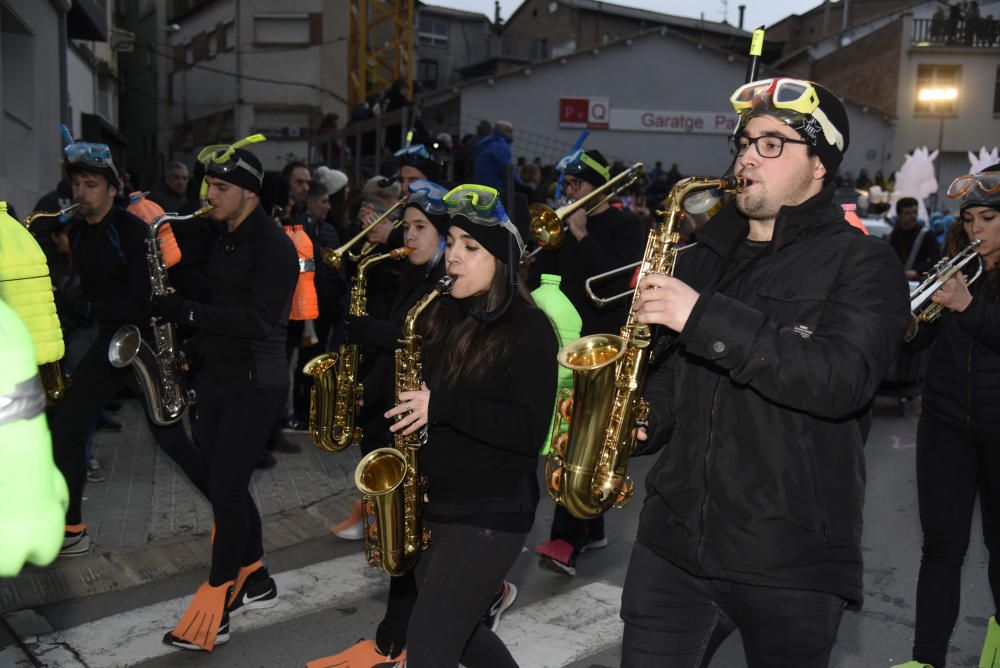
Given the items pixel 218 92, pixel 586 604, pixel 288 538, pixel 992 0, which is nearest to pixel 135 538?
pixel 288 538

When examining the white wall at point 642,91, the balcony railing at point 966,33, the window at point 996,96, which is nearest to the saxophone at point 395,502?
the white wall at point 642,91

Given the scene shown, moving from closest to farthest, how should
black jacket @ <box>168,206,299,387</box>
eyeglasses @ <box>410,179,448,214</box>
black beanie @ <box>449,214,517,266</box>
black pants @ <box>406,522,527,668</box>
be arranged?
black pants @ <box>406,522,527,668</box> → black beanie @ <box>449,214,517,266</box> → eyeglasses @ <box>410,179,448,214</box> → black jacket @ <box>168,206,299,387</box>

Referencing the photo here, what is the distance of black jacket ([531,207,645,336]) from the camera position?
5.65m

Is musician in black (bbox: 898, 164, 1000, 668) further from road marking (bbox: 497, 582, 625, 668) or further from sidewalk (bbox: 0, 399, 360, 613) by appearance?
sidewalk (bbox: 0, 399, 360, 613)

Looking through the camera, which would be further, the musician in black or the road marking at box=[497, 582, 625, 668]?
the road marking at box=[497, 582, 625, 668]

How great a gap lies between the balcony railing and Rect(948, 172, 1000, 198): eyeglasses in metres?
36.9

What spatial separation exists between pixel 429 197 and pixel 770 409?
220cm

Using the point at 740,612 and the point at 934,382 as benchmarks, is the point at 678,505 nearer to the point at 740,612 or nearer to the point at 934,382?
the point at 740,612

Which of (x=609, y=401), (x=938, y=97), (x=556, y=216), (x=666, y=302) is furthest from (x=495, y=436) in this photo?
(x=938, y=97)

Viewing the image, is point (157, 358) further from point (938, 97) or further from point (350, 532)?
point (938, 97)

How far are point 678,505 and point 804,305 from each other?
61 centimetres

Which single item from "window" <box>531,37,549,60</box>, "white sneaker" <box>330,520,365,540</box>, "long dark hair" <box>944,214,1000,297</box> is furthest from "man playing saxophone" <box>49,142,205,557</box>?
"window" <box>531,37,549,60</box>

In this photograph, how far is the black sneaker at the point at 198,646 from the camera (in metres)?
4.36

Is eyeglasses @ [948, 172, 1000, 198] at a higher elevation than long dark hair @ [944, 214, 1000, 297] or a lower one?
higher
